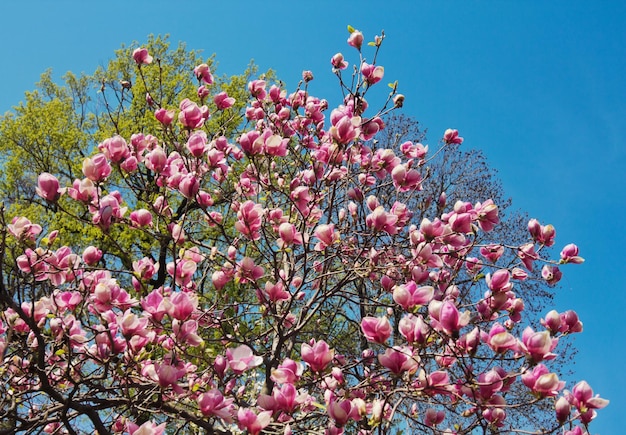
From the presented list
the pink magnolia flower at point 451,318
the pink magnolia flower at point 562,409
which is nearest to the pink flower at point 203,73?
the pink magnolia flower at point 451,318

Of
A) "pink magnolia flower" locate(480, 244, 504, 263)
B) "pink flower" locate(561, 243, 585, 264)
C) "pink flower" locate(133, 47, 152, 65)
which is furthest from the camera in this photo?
"pink flower" locate(133, 47, 152, 65)

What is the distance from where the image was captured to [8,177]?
10047 millimetres

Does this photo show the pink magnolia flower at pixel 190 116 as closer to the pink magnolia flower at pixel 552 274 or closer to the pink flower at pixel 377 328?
the pink flower at pixel 377 328

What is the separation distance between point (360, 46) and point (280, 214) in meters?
1.18

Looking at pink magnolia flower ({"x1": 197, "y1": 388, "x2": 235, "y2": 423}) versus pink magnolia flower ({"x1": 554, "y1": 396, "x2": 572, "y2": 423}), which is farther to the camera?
pink magnolia flower ({"x1": 197, "y1": 388, "x2": 235, "y2": 423})

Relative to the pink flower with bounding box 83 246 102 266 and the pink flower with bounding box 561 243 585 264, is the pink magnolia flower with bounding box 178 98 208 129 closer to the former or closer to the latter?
the pink flower with bounding box 83 246 102 266

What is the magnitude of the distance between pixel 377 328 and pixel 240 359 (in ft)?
1.96

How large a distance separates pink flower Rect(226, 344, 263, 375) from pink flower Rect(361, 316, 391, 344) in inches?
20.4

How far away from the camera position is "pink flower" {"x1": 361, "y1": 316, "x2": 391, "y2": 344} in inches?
71.9

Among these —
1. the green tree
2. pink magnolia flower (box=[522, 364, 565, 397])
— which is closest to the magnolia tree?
pink magnolia flower (box=[522, 364, 565, 397])

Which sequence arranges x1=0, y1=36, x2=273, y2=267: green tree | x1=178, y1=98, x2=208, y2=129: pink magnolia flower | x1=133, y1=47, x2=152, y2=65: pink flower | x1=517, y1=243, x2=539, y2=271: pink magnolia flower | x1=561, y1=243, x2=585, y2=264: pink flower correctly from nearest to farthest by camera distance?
1. x1=178, y1=98, x2=208, y2=129: pink magnolia flower
2. x1=561, y1=243, x2=585, y2=264: pink flower
3. x1=517, y1=243, x2=539, y2=271: pink magnolia flower
4. x1=133, y1=47, x2=152, y2=65: pink flower
5. x1=0, y1=36, x2=273, y2=267: green tree

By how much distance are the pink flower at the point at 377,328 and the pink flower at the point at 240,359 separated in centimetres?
52

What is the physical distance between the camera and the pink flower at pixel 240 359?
79.0 inches

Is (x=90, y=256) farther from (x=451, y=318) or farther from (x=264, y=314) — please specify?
(x=451, y=318)
